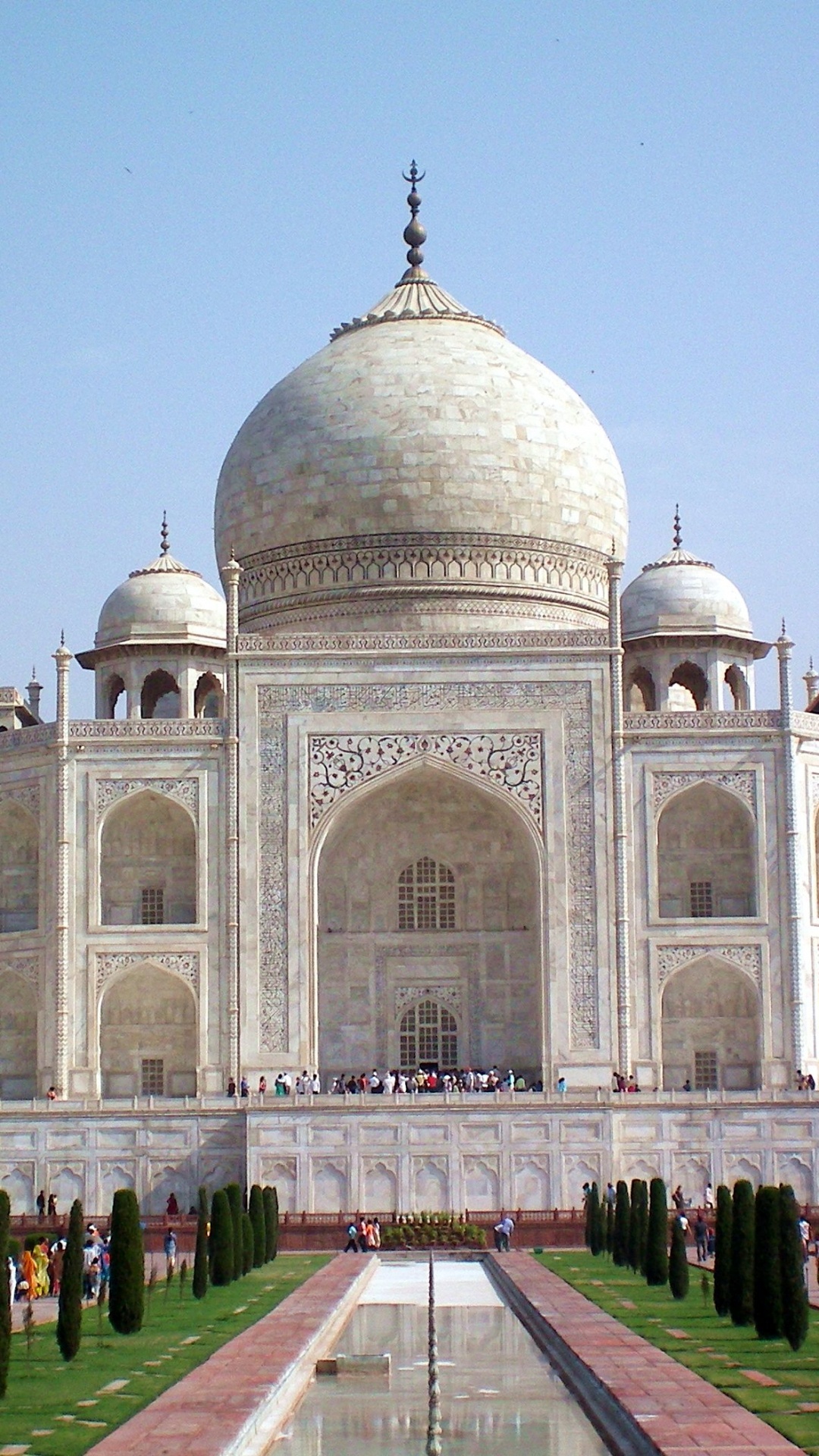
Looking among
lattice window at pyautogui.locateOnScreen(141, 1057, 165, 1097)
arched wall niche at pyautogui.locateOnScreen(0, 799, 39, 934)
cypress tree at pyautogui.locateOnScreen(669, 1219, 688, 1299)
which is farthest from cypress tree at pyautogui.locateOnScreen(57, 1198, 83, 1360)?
arched wall niche at pyautogui.locateOnScreen(0, 799, 39, 934)

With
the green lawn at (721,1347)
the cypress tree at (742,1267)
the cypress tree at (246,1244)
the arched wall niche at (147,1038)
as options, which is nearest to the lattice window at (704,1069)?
the arched wall niche at (147,1038)

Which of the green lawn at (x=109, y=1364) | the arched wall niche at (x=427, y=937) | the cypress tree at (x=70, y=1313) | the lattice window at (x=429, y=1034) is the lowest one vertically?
the green lawn at (x=109, y=1364)

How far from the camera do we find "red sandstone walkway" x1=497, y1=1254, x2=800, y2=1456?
10.0 metres

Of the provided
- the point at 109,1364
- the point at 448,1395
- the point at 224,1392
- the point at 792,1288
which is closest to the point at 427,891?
the point at 792,1288

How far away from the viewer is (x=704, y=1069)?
26.2 meters

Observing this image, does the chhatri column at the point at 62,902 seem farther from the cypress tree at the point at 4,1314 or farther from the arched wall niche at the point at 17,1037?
the cypress tree at the point at 4,1314

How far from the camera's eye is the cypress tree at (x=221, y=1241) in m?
17.8

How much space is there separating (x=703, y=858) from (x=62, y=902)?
7482mm

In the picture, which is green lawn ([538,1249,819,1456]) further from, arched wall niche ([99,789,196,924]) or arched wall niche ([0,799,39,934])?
arched wall niche ([0,799,39,934])

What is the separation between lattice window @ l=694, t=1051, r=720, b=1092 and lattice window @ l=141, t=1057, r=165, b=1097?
615 cm

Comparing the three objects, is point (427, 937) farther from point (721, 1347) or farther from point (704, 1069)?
point (721, 1347)

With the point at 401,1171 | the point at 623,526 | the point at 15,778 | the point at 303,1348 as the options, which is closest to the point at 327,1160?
the point at 401,1171

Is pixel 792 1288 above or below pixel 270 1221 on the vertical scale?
above

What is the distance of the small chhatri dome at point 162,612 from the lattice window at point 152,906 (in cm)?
356
